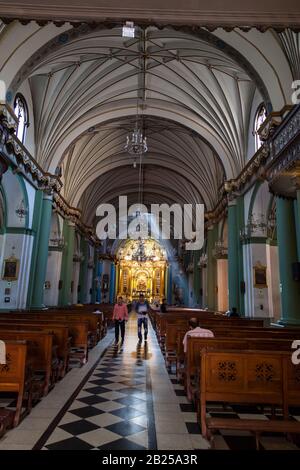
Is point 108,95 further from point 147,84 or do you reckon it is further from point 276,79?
point 276,79

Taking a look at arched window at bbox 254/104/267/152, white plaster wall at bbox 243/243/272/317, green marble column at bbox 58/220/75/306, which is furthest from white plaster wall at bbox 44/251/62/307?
arched window at bbox 254/104/267/152

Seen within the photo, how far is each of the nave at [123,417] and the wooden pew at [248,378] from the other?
365 millimetres

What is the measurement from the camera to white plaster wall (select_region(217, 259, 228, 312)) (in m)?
17.2

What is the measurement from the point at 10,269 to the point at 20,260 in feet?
1.64

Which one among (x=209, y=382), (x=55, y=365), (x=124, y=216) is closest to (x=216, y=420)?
(x=209, y=382)

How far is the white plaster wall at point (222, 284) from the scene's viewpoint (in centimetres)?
1720

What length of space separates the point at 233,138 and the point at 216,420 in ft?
42.9

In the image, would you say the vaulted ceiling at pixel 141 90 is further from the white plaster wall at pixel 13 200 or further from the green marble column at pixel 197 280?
the green marble column at pixel 197 280

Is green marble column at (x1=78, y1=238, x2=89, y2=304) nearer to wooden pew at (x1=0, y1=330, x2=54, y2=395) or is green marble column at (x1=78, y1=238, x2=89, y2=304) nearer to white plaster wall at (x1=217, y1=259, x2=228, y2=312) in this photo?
white plaster wall at (x1=217, y1=259, x2=228, y2=312)

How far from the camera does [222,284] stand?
17422 millimetres

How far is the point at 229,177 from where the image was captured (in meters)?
14.6

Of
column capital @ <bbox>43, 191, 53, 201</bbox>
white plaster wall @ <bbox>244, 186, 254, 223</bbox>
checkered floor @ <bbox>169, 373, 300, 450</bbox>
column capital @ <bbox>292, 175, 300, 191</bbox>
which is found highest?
column capital @ <bbox>43, 191, 53, 201</bbox>

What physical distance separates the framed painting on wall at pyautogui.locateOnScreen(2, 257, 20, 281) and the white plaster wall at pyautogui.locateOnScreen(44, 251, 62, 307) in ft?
16.3

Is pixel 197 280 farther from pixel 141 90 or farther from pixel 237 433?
pixel 237 433
